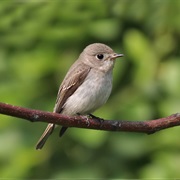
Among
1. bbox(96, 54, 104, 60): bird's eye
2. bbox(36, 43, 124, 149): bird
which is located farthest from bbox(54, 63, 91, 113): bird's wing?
bbox(96, 54, 104, 60): bird's eye

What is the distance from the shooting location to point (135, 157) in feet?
14.6

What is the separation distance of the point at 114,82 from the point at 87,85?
63 centimetres

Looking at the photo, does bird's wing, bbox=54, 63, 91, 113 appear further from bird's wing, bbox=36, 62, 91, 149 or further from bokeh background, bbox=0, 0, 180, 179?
bokeh background, bbox=0, 0, 180, 179

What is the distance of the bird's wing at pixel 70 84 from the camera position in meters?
4.31

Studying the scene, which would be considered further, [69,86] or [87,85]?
[69,86]

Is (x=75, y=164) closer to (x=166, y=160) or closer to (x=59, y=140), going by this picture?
(x=59, y=140)

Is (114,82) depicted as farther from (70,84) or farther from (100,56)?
(70,84)

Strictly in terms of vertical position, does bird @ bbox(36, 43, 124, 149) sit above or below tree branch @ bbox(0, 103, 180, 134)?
below

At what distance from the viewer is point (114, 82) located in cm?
476

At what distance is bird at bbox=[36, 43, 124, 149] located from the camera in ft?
13.3

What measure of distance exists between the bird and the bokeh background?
21 centimetres

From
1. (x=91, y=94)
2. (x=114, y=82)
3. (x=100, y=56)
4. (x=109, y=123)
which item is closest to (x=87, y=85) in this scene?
(x=91, y=94)

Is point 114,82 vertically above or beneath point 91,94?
beneath

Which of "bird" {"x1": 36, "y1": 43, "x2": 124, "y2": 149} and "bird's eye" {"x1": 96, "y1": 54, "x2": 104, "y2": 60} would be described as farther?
"bird's eye" {"x1": 96, "y1": 54, "x2": 104, "y2": 60}
